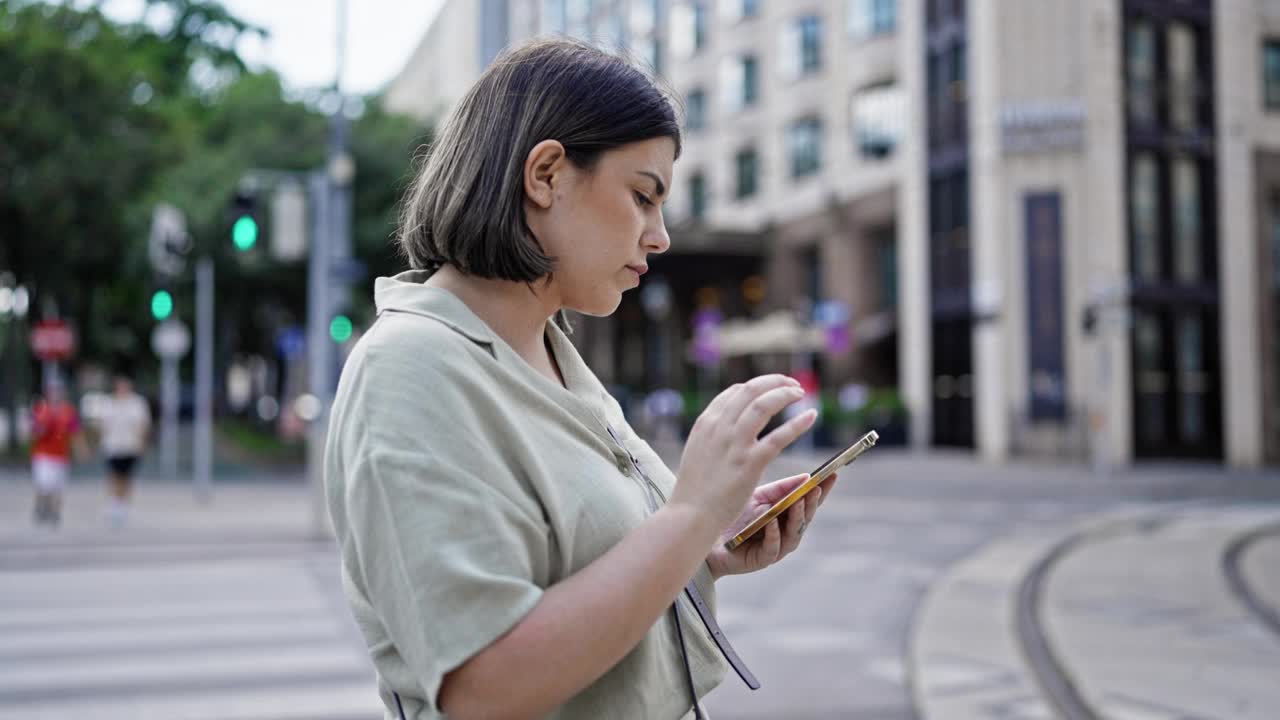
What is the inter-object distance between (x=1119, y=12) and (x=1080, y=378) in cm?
777

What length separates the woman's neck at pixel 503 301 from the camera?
1.58 m

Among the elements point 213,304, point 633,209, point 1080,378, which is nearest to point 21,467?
point 213,304

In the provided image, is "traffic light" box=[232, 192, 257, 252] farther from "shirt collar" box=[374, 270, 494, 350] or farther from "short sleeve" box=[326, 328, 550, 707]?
"short sleeve" box=[326, 328, 550, 707]

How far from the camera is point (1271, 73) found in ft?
92.2

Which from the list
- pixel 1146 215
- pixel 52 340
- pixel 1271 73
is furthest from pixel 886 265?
pixel 52 340

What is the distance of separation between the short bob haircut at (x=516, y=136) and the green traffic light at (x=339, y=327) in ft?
44.7

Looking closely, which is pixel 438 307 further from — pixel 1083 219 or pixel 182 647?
pixel 1083 219

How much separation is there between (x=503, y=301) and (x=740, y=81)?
3834 centimetres

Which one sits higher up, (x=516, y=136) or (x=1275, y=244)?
(x=1275, y=244)

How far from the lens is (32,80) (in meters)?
28.8

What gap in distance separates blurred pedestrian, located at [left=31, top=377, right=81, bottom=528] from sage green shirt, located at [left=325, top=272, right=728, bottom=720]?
50.6ft

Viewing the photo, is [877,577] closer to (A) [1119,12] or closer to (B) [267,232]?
(B) [267,232]

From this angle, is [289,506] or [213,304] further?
[213,304]

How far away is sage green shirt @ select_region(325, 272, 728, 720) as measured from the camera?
130 centimetres
